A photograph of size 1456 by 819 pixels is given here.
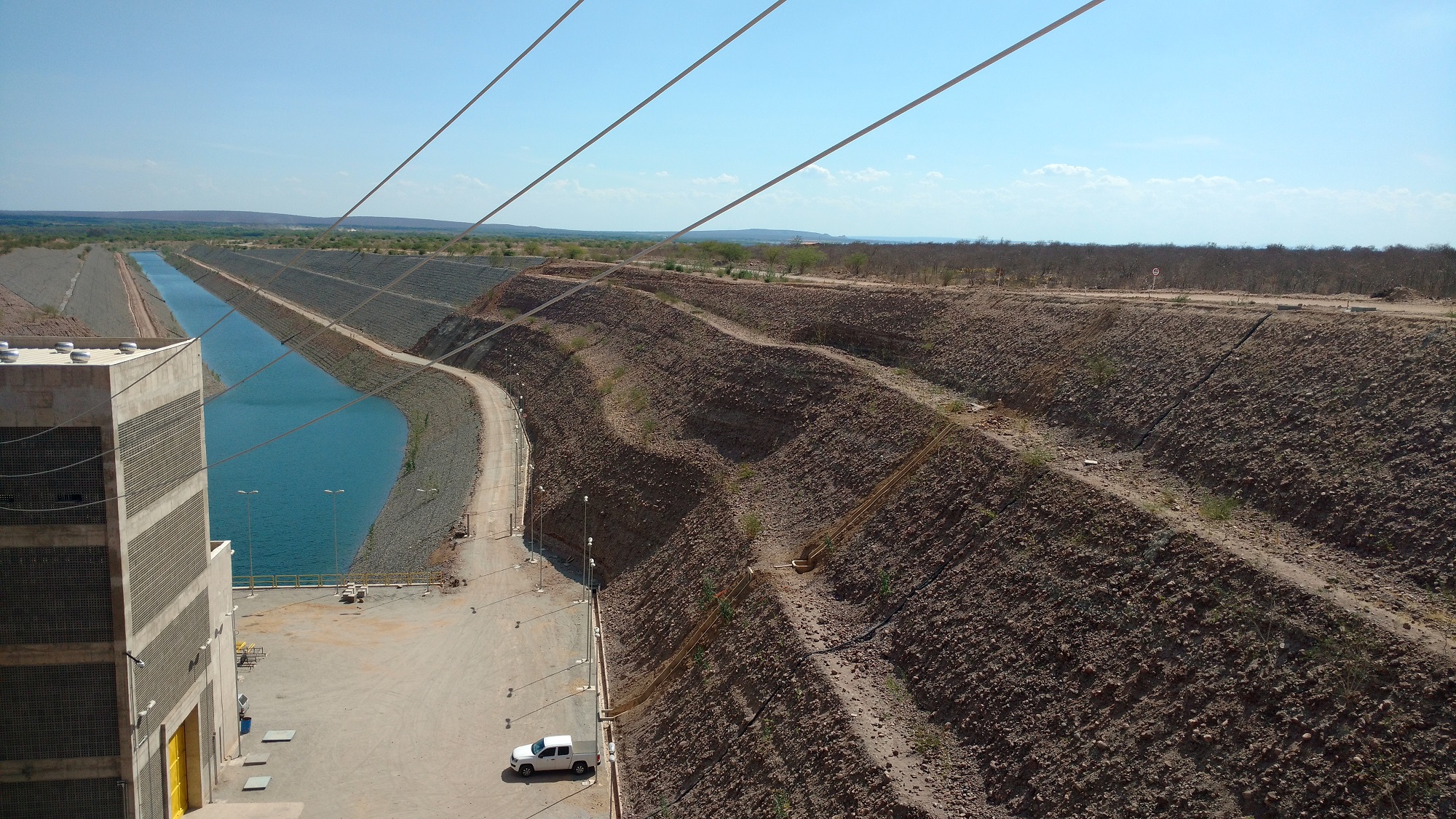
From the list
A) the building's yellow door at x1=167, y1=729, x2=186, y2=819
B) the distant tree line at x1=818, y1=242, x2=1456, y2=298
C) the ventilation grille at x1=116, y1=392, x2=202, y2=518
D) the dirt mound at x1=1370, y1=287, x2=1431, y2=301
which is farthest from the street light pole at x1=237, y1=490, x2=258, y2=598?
the dirt mound at x1=1370, y1=287, x2=1431, y2=301

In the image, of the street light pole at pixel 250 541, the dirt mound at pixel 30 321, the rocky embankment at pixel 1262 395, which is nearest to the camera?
the rocky embankment at pixel 1262 395

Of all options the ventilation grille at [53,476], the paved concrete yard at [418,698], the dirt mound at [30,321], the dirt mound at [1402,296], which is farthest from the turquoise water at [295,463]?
the dirt mound at [1402,296]

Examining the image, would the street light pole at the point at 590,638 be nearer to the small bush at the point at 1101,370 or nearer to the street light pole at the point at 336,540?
the street light pole at the point at 336,540

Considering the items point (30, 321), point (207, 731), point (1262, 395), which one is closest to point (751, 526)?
point (1262, 395)

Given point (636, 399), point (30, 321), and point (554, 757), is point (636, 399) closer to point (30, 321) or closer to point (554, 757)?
point (554, 757)

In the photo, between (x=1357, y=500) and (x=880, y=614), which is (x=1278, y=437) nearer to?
(x=1357, y=500)

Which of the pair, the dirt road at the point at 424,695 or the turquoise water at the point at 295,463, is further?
the turquoise water at the point at 295,463
